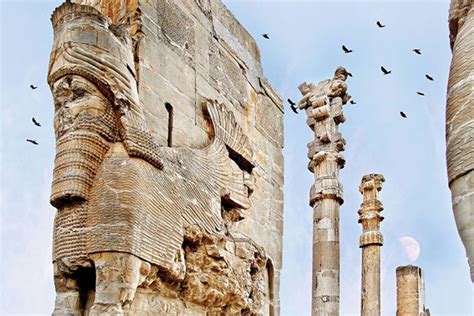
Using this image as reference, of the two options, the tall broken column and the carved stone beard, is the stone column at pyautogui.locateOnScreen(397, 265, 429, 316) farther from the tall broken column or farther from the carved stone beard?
the carved stone beard

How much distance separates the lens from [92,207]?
5.00 meters

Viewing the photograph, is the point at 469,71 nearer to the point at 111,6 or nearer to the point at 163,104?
the point at 163,104

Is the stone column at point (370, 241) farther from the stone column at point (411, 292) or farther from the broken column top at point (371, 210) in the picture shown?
the stone column at point (411, 292)

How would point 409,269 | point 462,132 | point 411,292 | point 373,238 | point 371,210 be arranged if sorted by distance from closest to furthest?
point 462,132 < point 373,238 < point 371,210 < point 411,292 < point 409,269

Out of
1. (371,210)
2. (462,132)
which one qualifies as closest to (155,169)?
(462,132)

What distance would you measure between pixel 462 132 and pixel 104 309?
9.01 ft

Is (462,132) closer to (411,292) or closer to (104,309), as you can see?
(104,309)

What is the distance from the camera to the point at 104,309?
4723 mm

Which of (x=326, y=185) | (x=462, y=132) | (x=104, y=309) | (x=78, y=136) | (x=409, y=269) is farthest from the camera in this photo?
(x=409, y=269)

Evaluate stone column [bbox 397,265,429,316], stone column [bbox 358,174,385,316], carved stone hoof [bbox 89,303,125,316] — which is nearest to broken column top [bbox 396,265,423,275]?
stone column [bbox 397,265,429,316]

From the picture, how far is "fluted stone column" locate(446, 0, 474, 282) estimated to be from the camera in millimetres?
2600

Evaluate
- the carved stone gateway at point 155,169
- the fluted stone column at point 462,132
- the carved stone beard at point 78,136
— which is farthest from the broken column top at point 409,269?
the fluted stone column at point 462,132

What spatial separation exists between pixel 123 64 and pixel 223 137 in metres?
1.43

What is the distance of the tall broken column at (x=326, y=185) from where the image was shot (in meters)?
12.8
